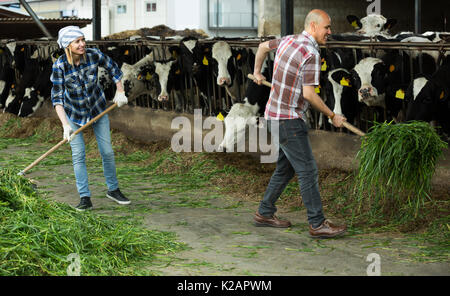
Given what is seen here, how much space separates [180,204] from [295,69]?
6.56ft

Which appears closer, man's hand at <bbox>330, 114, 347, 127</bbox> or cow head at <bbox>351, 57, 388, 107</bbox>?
man's hand at <bbox>330, 114, 347, 127</bbox>

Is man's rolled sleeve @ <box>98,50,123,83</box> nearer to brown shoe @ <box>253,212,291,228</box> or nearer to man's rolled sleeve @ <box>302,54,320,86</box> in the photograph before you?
brown shoe @ <box>253,212,291,228</box>

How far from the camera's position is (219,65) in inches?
336

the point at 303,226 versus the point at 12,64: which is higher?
the point at 12,64

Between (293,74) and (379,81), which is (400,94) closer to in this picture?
(379,81)

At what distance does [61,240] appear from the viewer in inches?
Result: 169

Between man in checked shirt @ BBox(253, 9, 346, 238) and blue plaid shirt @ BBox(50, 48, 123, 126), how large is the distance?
1.79 metres

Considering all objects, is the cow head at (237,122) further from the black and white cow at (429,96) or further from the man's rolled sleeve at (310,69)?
the man's rolled sleeve at (310,69)

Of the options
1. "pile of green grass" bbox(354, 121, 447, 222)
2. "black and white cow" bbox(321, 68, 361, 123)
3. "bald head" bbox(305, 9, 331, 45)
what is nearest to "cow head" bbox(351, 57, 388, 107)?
"black and white cow" bbox(321, 68, 361, 123)

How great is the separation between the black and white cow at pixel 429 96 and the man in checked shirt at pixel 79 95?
9.00ft

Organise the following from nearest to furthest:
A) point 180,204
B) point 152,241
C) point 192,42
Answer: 1. point 152,241
2. point 180,204
3. point 192,42

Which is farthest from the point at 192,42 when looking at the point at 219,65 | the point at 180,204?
the point at 180,204

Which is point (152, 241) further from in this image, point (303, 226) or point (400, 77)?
point (400, 77)

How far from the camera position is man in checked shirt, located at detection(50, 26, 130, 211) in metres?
5.73
